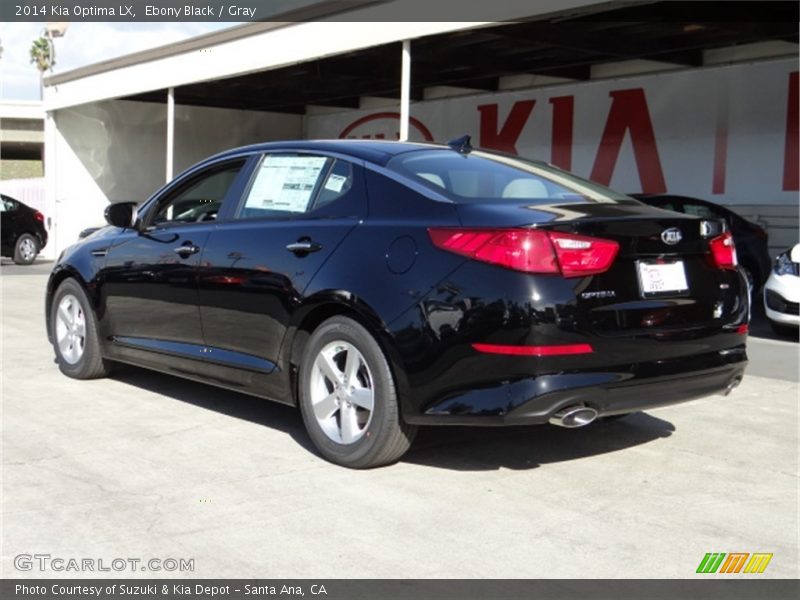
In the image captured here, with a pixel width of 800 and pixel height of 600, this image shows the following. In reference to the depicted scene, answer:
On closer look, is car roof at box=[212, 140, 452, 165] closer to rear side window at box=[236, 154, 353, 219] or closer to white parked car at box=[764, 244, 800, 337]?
rear side window at box=[236, 154, 353, 219]

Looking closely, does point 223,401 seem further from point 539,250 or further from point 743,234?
point 743,234

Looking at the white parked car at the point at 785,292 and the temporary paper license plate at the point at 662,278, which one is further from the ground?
the temporary paper license plate at the point at 662,278

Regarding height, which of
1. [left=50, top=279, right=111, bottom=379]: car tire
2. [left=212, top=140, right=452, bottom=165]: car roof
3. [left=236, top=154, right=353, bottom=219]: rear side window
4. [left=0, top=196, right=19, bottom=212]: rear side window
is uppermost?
[left=212, top=140, right=452, bottom=165]: car roof

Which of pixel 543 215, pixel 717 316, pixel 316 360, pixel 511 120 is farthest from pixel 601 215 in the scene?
pixel 511 120

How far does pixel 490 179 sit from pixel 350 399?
4.25ft

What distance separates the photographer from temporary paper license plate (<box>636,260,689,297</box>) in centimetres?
430

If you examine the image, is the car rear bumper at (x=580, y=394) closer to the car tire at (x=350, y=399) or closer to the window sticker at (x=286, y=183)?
the car tire at (x=350, y=399)

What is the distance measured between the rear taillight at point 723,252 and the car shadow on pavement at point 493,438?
1.09 metres

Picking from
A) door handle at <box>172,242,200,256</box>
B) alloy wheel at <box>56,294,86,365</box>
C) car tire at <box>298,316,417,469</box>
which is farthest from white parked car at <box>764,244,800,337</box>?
alloy wheel at <box>56,294,86,365</box>

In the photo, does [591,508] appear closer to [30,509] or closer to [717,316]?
[717,316]

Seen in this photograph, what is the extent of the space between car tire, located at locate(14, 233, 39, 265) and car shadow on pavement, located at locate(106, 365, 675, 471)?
1570cm

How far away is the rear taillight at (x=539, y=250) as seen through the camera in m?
4.07

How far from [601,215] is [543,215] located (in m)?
0.29
